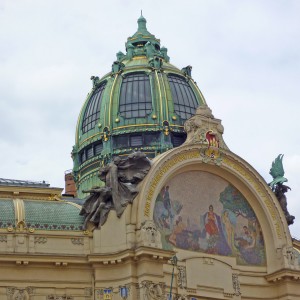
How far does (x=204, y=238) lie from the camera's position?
4131cm

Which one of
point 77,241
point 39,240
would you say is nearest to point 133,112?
point 77,241

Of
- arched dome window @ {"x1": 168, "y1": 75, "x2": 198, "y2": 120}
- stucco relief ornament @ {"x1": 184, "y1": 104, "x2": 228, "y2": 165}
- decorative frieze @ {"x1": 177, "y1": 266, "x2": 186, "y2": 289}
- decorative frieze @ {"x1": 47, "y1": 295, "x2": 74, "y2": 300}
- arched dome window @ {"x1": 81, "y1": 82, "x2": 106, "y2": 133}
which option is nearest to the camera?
decorative frieze @ {"x1": 47, "y1": 295, "x2": 74, "y2": 300}

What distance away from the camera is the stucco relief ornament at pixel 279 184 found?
44375mm

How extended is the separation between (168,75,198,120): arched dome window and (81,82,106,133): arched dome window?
3794mm

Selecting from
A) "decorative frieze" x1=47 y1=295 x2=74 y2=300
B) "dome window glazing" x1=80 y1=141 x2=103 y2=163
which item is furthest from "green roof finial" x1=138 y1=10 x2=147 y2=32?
"decorative frieze" x1=47 y1=295 x2=74 y2=300

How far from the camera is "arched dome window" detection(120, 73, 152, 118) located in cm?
4900

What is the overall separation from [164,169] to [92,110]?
1129 cm

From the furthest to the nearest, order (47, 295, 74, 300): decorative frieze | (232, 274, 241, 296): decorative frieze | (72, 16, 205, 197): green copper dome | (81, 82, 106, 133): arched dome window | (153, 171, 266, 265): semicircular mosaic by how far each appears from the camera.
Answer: (81, 82, 106, 133): arched dome window < (72, 16, 205, 197): green copper dome < (232, 274, 241, 296): decorative frieze < (153, 171, 266, 265): semicircular mosaic < (47, 295, 74, 300): decorative frieze

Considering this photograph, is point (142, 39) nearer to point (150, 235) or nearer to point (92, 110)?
point (92, 110)

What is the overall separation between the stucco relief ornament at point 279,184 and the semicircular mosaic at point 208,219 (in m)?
1.95

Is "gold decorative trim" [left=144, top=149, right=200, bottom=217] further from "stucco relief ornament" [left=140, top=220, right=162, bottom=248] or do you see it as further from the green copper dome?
the green copper dome

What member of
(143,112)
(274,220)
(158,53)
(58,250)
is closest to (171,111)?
(143,112)

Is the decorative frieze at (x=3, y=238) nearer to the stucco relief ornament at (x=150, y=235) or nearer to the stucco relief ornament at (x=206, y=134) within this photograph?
the stucco relief ornament at (x=150, y=235)

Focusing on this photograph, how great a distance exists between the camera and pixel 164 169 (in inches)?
1586
